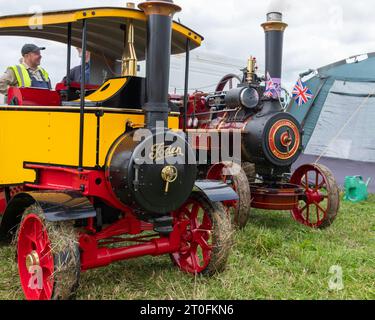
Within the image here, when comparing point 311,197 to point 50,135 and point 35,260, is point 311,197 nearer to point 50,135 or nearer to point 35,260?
point 50,135

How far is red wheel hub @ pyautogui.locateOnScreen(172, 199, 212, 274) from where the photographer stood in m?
3.22

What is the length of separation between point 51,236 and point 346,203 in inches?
186

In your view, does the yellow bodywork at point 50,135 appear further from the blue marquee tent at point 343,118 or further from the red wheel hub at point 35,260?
the blue marquee tent at point 343,118

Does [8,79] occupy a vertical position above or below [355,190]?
above

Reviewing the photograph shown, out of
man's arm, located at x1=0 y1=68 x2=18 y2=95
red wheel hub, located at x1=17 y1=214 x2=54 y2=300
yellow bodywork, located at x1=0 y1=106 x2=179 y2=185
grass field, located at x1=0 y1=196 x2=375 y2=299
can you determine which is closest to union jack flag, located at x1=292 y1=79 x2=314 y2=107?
grass field, located at x1=0 y1=196 x2=375 y2=299

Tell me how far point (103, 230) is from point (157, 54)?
117 cm

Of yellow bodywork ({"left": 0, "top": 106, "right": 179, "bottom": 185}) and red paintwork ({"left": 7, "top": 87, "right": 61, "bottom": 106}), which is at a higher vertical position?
red paintwork ({"left": 7, "top": 87, "right": 61, "bottom": 106})

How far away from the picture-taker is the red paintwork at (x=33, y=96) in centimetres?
333

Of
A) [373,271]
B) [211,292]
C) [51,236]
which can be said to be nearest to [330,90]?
[373,271]

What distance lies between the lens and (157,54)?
111 inches

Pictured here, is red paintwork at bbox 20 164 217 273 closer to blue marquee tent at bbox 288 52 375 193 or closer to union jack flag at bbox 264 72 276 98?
union jack flag at bbox 264 72 276 98

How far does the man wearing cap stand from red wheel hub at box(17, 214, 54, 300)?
1.59 meters

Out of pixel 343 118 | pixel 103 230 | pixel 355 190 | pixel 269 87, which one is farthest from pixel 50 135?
pixel 343 118

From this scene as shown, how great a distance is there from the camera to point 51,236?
102 inches
